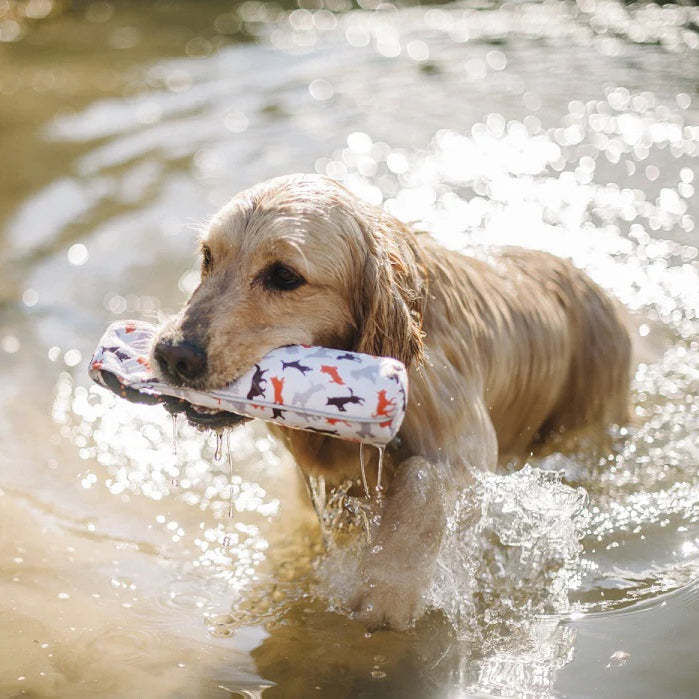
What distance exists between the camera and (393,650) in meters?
3.74

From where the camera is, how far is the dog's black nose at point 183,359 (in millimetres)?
3434

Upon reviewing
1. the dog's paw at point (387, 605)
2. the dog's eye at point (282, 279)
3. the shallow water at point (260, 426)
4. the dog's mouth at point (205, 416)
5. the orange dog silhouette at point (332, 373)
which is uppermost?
the dog's eye at point (282, 279)

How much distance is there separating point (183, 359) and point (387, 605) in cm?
123

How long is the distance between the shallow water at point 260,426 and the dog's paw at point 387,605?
0.35 feet

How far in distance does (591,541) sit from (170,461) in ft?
7.63

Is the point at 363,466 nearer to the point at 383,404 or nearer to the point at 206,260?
the point at 383,404

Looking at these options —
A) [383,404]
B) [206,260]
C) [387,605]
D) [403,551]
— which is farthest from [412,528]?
[206,260]

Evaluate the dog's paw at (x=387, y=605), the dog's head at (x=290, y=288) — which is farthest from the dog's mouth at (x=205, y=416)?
the dog's paw at (x=387, y=605)

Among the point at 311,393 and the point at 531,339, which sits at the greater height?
the point at 311,393

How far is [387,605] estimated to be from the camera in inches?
145

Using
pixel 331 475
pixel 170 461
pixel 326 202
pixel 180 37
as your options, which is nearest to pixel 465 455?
pixel 331 475

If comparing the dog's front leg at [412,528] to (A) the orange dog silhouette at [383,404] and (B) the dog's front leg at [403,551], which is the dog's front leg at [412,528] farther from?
(A) the orange dog silhouette at [383,404]

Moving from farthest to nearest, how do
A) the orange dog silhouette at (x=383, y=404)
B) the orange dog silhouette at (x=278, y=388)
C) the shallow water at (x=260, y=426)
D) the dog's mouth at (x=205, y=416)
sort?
the shallow water at (x=260, y=426)
the dog's mouth at (x=205, y=416)
the orange dog silhouette at (x=278, y=388)
the orange dog silhouette at (x=383, y=404)

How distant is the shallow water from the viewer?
377 cm
